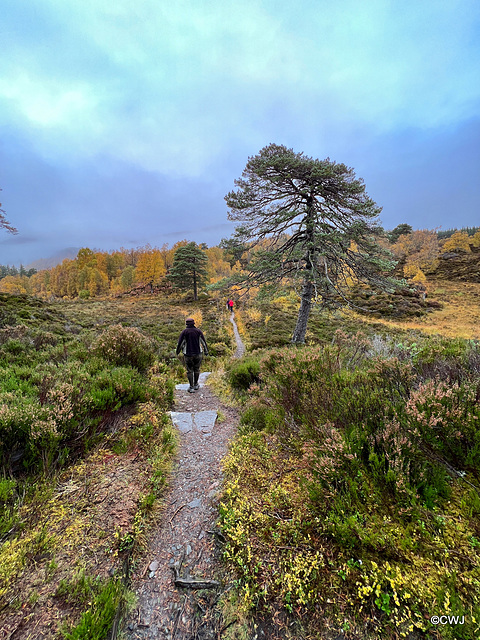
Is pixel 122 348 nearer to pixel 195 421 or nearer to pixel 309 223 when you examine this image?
pixel 195 421

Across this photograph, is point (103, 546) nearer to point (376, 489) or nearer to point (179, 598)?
point (179, 598)

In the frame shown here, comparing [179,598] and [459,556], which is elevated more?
[459,556]

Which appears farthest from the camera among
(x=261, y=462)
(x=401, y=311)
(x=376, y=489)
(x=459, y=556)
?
(x=401, y=311)

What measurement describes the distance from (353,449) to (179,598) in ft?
6.82

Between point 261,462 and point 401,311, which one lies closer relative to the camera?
point 261,462

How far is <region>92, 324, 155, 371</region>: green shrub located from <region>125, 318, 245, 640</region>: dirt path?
9.86ft

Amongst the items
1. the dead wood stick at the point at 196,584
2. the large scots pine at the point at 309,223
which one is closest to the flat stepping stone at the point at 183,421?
the dead wood stick at the point at 196,584

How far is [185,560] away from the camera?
92.9 inches

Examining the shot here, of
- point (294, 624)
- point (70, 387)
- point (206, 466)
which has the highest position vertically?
point (70, 387)

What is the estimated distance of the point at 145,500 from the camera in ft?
9.27

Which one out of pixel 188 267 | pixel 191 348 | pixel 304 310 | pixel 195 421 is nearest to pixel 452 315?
pixel 304 310

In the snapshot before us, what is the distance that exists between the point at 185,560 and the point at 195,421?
2939mm

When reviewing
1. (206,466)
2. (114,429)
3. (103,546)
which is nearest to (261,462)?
(206,466)

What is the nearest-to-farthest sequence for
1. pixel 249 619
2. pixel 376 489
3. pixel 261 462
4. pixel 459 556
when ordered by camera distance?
pixel 459 556
pixel 249 619
pixel 376 489
pixel 261 462
